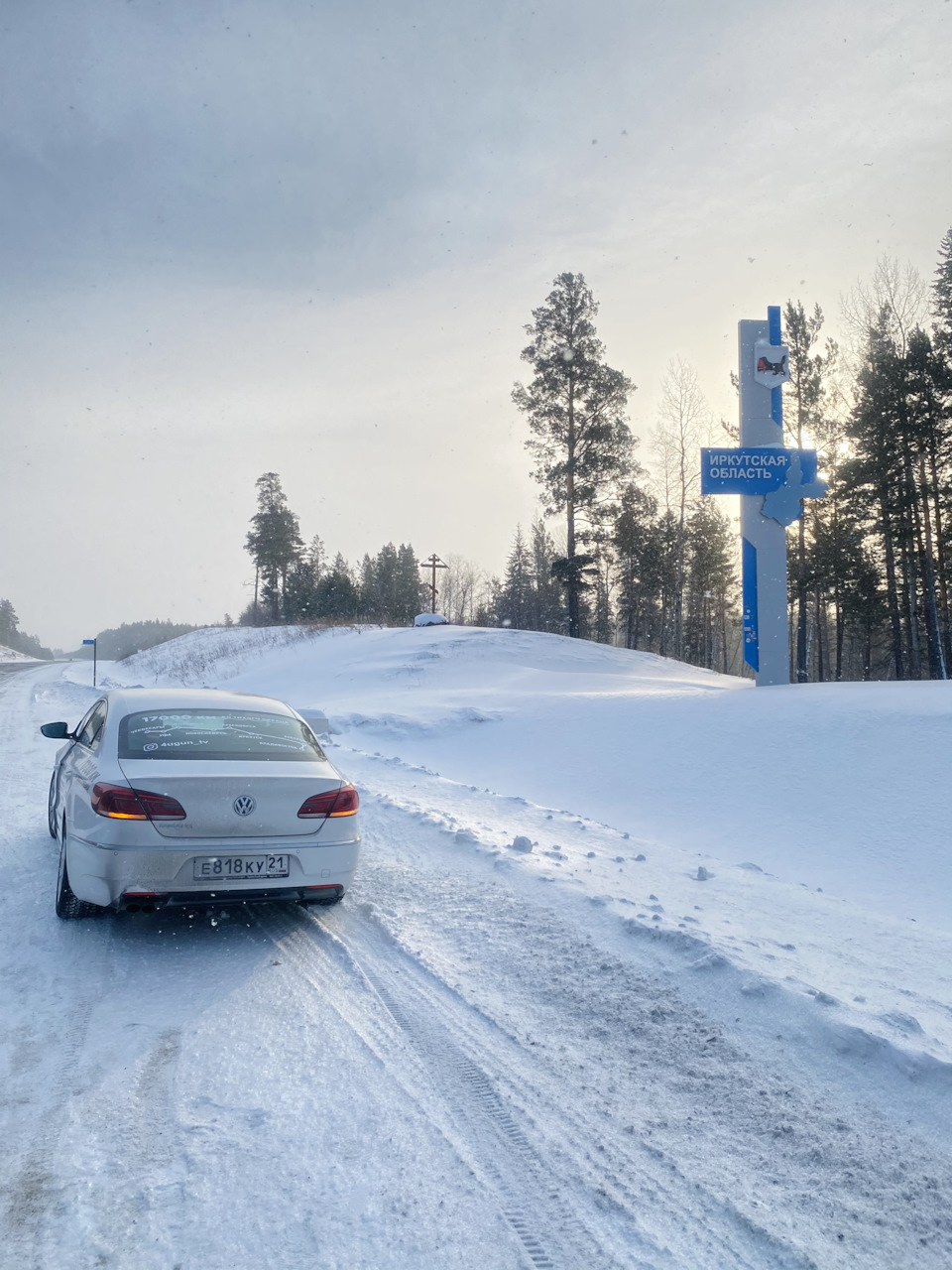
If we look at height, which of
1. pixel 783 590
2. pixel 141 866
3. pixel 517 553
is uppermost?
pixel 517 553

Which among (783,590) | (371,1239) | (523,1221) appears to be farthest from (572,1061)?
(783,590)

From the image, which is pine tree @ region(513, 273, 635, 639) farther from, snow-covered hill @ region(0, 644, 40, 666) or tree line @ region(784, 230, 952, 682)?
snow-covered hill @ region(0, 644, 40, 666)

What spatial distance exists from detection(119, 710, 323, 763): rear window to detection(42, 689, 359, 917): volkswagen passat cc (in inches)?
0.5

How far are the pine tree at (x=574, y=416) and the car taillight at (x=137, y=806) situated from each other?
1079 inches

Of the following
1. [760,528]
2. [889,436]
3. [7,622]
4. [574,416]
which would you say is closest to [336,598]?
[574,416]

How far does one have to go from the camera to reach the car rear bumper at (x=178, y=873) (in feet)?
13.9

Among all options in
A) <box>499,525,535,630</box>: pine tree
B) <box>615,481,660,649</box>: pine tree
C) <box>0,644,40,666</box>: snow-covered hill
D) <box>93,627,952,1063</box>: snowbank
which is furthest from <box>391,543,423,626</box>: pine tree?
<box>93,627,952,1063</box>: snowbank

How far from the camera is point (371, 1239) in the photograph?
223 centimetres

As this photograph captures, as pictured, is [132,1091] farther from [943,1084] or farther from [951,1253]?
[943,1084]

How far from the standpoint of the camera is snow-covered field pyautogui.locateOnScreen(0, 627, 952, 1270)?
230 centimetres

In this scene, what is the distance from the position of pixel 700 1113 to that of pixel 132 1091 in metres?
2.21

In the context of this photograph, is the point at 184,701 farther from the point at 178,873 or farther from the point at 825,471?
the point at 825,471

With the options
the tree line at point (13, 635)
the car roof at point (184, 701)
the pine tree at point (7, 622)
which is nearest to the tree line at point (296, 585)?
the car roof at point (184, 701)

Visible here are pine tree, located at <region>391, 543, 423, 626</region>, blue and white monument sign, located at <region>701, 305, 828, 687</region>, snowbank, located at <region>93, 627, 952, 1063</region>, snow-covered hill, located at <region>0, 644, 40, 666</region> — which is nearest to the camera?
snowbank, located at <region>93, 627, 952, 1063</region>
